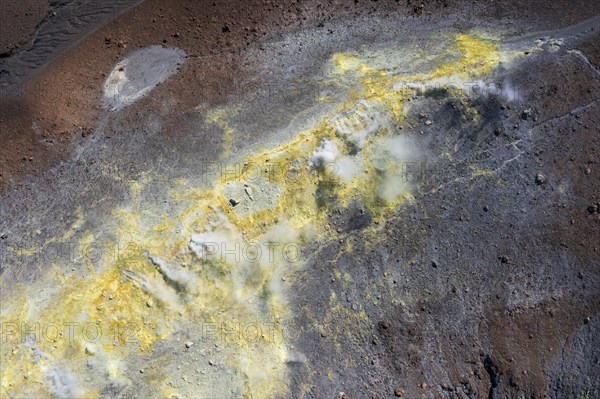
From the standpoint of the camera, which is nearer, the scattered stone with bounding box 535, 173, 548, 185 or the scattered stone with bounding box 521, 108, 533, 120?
the scattered stone with bounding box 535, 173, 548, 185

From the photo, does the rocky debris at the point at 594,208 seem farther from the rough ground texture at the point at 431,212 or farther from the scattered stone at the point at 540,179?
the scattered stone at the point at 540,179

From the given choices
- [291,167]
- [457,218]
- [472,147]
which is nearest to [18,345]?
[291,167]

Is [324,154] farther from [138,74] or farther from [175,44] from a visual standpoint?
[138,74]

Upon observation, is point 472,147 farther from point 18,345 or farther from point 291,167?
point 18,345

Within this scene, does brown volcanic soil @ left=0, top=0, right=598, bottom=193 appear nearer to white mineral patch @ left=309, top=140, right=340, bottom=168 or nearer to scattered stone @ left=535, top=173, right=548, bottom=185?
white mineral patch @ left=309, top=140, right=340, bottom=168

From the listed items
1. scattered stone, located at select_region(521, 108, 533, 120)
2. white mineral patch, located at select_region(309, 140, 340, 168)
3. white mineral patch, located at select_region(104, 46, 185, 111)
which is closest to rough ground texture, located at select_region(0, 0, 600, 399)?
scattered stone, located at select_region(521, 108, 533, 120)

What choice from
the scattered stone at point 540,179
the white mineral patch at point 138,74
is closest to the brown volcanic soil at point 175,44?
the white mineral patch at point 138,74
